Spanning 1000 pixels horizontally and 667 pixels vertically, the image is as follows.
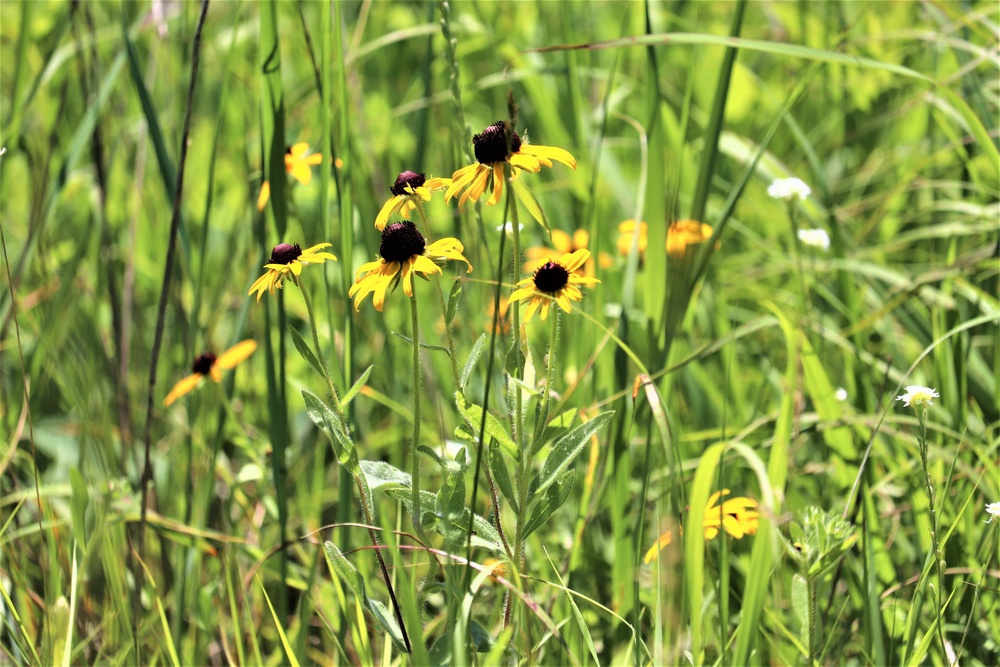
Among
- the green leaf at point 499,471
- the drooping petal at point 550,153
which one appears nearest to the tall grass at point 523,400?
the green leaf at point 499,471

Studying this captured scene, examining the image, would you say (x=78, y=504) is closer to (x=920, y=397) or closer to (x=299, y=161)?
(x=299, y=161)

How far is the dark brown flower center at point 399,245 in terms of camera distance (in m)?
1.36

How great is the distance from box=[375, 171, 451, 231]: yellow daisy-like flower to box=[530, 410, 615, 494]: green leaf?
43 cm

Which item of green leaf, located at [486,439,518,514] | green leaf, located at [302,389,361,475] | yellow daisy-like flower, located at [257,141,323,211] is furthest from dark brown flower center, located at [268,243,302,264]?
yellow daisy-like flower, located at [257,141,323,211]

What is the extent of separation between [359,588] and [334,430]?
0.24 metres

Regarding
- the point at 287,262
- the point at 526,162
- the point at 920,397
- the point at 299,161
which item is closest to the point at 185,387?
the point at 299,161

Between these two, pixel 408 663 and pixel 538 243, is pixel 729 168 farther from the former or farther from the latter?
pixel 408 663

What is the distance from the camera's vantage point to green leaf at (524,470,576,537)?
139 cm

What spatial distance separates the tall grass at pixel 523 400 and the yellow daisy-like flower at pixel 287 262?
0.03m

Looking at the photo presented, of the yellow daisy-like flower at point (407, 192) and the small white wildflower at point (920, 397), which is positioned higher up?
the yellow daisy-like flower at point (407, 192)

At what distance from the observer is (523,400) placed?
55.6 inches

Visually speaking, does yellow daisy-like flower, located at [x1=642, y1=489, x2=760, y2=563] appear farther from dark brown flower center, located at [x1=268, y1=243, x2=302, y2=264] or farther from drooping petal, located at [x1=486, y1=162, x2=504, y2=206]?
dark brown flower center, located at [x1=268, y1=243, x2=302, y2=264]

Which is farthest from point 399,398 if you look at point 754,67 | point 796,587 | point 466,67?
point 754,67

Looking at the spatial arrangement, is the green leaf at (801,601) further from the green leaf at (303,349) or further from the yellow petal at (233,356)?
the yellow petal at (233,356)
